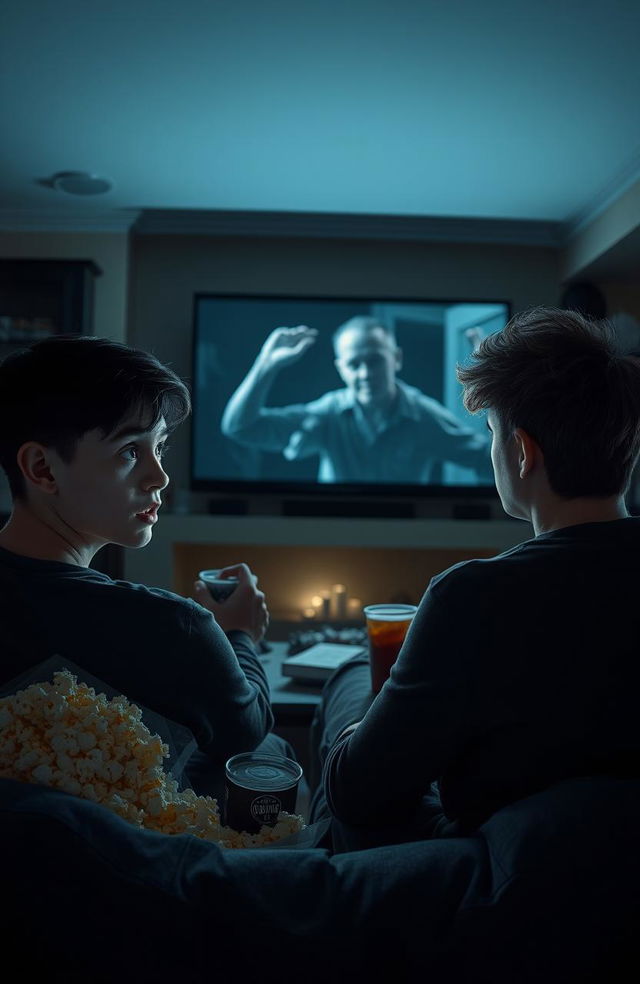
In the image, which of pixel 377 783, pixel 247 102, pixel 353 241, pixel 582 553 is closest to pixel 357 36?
pixel 247 102

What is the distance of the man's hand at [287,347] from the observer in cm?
386

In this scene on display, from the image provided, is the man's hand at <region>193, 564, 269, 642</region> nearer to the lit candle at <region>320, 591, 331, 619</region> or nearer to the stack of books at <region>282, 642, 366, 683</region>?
the stack of books at <region>282, 642, 366, 683</region>

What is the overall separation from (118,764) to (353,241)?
3.71m

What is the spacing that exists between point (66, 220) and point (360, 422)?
188 centimetres

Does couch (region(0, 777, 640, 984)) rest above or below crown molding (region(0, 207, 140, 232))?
below

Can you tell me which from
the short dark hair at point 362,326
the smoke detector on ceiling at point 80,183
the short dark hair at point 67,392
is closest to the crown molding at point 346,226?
the smoke detector on ceiling at point 80,183

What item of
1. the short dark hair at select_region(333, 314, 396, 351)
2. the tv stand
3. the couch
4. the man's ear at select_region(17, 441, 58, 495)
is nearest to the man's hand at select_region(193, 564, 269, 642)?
the man's ear at select_region(17, 441, 58, 495)

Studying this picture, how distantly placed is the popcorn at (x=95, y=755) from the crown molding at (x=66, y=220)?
137 inches

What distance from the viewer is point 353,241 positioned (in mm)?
4035

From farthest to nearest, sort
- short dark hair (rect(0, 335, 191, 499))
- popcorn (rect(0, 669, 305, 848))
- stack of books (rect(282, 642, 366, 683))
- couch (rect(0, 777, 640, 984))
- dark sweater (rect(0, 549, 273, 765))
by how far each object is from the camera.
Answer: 1. stack of books (rect(282, 642, 366, 683))
2. short dark hair (rect(0, 335, 191, 499))
3. dark sweater (rect(0, 549, 273, 765))
4. popcorn (rect(0, 669, 305, 848))
5. couch (rect(0, 777, 640, 984))

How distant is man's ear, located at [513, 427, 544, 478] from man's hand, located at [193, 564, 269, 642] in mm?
555

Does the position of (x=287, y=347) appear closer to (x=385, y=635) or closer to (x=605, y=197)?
(x=605, y=197)

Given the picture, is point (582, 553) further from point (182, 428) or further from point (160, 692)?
point (182, 428)

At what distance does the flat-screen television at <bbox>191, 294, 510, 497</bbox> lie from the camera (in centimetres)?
384
